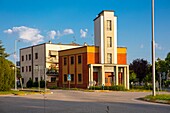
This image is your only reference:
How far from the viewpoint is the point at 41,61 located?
3300 inches

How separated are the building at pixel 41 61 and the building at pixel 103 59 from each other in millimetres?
17149

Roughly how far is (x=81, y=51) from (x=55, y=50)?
75.3 ft

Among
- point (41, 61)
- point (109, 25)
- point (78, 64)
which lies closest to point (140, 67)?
point (78, 64)

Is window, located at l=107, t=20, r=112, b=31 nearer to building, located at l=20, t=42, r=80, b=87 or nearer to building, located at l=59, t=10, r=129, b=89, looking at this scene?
building, located at l=59, t=10, r=129, b=89

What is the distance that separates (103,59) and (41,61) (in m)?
27.1

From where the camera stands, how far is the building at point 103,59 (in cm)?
5994

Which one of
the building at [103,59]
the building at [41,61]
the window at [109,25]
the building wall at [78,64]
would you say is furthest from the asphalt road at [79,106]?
the building at [41,61]

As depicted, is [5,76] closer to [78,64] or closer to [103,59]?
[78,64]

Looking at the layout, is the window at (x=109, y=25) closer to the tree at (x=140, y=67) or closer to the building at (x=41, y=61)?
the tree at (x=140, y=67)

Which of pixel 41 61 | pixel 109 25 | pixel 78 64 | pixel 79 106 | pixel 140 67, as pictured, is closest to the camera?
pixel 79 106

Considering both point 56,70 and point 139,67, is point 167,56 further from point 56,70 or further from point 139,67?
point 56,70

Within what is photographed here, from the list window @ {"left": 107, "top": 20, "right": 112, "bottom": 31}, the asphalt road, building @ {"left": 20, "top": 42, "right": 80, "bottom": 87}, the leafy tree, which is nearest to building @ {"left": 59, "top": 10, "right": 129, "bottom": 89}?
window @ {"left": 107, "top": 20, "right": 112, "bottom": 31}

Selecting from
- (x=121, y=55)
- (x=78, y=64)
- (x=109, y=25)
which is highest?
(x=109, y=25)

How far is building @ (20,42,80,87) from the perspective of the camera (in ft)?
263
